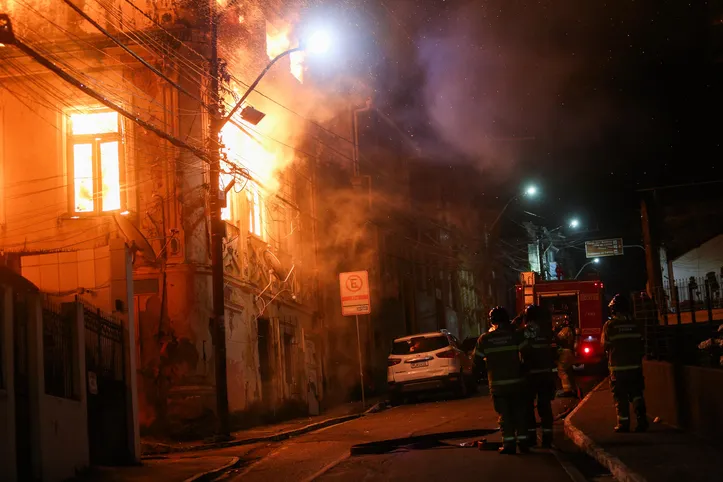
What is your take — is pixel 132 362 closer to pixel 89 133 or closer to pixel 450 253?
pixel 89 133

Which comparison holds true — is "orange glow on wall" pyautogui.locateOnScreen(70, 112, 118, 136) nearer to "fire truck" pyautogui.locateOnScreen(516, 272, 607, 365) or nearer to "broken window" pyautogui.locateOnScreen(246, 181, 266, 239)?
"broken window" pyautogui.locateOnScreen(246, 181, 266, 239)

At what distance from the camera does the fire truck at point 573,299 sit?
2653 centimetres

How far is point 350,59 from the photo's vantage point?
30.8m

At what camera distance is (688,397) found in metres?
11.2

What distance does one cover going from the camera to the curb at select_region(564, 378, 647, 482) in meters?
8.14

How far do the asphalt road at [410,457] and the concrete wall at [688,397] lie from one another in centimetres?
151

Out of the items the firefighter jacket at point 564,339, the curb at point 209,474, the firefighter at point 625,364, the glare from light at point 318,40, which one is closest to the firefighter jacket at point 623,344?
the firefighter at point 625,364

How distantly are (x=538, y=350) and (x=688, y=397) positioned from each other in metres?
1.98

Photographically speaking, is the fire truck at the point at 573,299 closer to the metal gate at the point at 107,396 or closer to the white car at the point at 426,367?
the white car at the point at 426,367

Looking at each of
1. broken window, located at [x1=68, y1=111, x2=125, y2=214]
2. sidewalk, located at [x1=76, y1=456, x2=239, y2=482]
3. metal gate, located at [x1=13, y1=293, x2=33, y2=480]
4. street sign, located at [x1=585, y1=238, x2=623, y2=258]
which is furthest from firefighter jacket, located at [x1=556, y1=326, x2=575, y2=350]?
street sign, located at [x1=585, y1=238, x2=623, y2=258]

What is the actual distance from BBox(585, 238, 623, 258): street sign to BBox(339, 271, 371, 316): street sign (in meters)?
31.1

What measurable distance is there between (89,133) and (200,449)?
25.3 ft

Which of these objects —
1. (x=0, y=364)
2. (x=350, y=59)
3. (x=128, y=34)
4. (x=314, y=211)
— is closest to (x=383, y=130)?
(x=350, y=59)

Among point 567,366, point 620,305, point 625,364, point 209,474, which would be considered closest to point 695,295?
point 620,305
